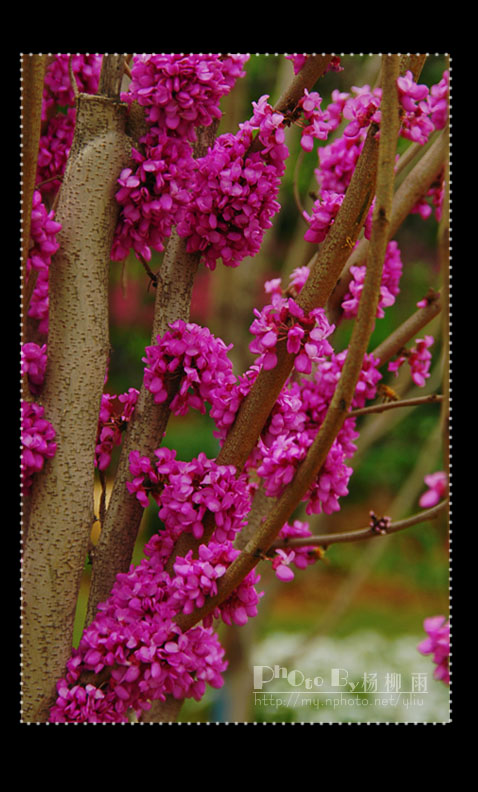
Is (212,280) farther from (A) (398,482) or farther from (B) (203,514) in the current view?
(A) (398,482)

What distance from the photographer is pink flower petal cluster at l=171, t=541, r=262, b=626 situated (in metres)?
0.94

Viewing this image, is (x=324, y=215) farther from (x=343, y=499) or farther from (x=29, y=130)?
(x=343, y=499)

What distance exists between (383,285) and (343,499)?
73cm

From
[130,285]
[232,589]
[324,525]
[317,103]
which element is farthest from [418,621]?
[317,103]

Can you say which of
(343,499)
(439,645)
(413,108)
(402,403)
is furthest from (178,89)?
(343,499)

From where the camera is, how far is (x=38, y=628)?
3.27ft

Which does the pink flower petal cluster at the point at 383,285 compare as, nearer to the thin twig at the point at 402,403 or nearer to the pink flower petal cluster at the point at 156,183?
the thin twig at the point at 402,403

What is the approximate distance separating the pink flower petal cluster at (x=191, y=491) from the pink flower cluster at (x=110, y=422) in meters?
0.06

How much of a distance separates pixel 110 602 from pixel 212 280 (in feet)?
2.07

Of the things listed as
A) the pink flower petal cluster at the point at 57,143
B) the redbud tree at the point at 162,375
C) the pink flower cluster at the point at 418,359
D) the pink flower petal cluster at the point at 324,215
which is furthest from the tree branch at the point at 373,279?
the pink flower petal cluster at the point at 57,143

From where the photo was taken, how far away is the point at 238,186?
37.0 inches

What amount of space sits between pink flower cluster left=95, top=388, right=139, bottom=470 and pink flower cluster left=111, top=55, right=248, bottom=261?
0.65ft

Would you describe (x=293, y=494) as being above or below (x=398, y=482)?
→ below

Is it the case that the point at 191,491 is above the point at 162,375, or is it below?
below
